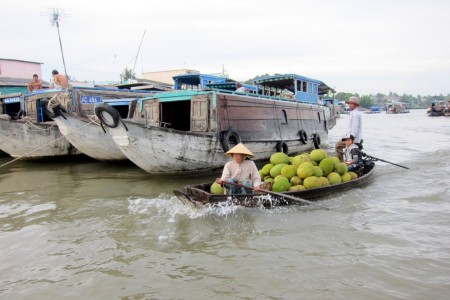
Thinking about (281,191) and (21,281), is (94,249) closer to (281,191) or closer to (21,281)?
(21,281)

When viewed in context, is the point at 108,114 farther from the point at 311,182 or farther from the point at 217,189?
the point at 311,182

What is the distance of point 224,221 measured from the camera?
5.30 m

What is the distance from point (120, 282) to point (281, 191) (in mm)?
3107

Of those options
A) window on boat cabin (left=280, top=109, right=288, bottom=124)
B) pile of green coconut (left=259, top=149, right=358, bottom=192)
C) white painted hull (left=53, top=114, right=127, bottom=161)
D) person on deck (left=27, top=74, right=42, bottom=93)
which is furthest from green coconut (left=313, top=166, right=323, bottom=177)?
person on deck (left=27, top=74, right=42, bottom=93)

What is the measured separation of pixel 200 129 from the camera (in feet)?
27.9

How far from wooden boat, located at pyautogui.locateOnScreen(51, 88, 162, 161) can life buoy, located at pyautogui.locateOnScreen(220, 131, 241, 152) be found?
3.26 meters

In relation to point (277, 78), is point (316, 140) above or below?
below

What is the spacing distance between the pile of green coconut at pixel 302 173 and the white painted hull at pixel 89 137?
209 inches

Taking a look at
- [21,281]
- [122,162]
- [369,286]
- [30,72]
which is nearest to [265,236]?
[369,286]

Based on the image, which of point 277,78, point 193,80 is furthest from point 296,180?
point 277,78

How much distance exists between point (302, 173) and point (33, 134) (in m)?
9.18

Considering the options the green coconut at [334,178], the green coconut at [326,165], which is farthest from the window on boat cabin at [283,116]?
the green coconut at [334,178]

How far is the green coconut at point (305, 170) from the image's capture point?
20.2 feet

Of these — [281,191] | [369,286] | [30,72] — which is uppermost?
[30,72]
